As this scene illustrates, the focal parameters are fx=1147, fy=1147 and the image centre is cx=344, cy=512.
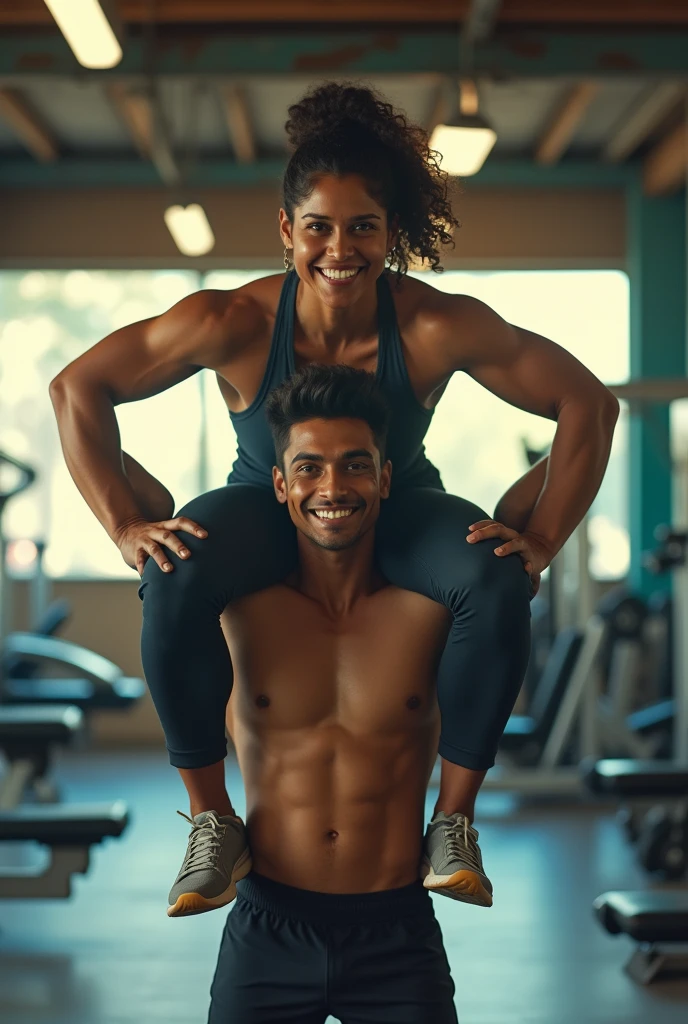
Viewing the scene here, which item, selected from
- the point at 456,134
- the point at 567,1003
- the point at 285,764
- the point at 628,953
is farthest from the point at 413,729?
the point at 456,134

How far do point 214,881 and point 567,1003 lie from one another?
1.87 m

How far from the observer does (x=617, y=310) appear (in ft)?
24.8

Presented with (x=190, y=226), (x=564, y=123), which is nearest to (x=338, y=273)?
(x=190, y=226)

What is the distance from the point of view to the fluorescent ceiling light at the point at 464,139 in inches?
179

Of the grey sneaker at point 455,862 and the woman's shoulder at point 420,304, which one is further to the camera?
the woman's shoulder at point 420,304

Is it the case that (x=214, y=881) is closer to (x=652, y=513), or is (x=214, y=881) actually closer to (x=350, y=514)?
(x=350, y=514)

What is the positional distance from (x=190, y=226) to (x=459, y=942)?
3754mm

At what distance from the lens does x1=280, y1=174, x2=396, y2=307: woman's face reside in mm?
1760

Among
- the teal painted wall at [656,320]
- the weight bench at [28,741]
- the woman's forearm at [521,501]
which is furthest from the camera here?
the teal painted wall at [656,320]

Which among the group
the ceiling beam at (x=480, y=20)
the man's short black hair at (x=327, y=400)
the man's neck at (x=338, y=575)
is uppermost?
the ceiling beam at (x=480, y=20)

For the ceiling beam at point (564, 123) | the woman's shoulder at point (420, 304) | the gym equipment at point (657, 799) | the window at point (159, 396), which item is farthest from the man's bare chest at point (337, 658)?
the window at point (159, 396)

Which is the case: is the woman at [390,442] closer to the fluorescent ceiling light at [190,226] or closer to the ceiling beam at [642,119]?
the fluorescent ceiling light at [190,226]

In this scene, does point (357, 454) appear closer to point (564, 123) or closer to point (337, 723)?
point (337, 723)

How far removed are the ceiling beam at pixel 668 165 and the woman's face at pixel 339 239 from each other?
5.23 metres
